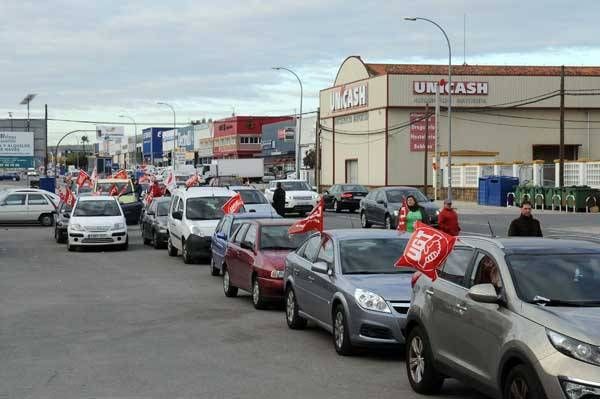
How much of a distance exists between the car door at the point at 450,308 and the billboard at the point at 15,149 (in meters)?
67.7

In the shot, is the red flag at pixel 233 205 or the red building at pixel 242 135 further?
the red building at pixel 242 135

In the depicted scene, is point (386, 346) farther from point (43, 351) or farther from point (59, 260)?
point (59, 260)

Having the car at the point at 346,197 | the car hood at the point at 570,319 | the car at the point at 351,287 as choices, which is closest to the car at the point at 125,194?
the car at the point at 346,197

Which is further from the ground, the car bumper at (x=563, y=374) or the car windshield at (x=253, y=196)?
the car windshield at (x=253, y=196)

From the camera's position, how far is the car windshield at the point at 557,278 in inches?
280

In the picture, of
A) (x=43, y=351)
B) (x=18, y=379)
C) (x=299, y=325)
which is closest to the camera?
(x=18, y=379)

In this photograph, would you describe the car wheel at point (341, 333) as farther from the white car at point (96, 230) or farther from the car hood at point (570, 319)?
the white car at point (96, 230)

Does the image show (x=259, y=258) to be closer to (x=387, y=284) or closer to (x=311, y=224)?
(x=311, y=224)

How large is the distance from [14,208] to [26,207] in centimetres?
51

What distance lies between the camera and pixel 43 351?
1118 centimetres

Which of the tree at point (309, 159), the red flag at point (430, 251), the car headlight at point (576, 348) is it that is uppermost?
the tree at point (309, 159)

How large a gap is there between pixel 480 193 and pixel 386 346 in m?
45.5

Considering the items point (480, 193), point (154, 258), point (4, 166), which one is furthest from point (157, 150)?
point (154, 258)

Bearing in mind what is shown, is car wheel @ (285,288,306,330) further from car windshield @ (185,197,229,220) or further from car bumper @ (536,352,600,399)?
car windshield @ (185,197,229,220)
